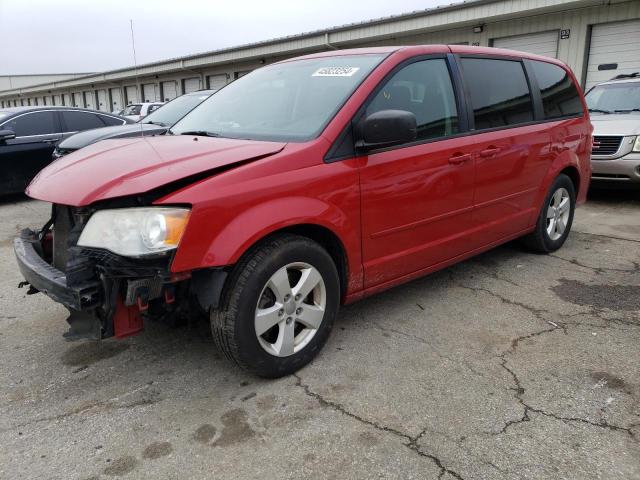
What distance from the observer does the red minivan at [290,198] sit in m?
2.39

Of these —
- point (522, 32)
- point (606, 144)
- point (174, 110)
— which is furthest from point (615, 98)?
point (174, 110)

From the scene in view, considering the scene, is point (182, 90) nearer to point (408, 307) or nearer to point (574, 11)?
point (574, 11)

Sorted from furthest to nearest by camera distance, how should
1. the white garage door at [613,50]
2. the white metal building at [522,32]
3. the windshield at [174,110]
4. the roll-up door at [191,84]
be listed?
1. the roll-up door at [191,84]
2. the white metal building at [522,32]
3. the white garage door at [613,50]
4. the windshield at [174,110]

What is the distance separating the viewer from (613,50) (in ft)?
36.7

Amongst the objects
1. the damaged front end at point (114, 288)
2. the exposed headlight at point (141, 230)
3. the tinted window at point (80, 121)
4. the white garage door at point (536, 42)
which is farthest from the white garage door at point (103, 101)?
the exposed headlight at point (141, 230)

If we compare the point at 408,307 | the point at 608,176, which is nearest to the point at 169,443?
the point at 408,307

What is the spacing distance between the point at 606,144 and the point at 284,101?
18.3 feet

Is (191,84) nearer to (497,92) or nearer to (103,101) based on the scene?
(103,101)

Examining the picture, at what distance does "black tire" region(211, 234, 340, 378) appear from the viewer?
2.52 m

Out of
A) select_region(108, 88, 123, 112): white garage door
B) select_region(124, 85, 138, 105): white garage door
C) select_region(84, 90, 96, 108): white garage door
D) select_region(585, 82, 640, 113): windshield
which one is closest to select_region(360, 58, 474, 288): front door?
select_region(585, 82, 640, 113): windshield

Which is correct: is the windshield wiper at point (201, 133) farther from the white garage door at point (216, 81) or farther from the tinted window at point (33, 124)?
the white garage door at point (216, 81)

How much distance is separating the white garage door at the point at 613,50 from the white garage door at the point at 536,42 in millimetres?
809

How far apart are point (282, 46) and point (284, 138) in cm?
1615

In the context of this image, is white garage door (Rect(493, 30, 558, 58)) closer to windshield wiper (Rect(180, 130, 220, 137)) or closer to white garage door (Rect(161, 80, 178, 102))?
windshield wiper (Rect(180, 130, 220, 137))
